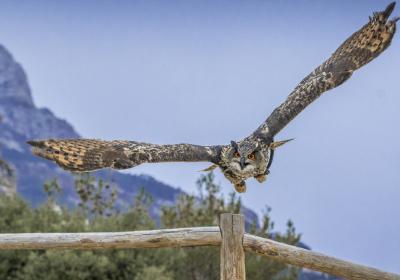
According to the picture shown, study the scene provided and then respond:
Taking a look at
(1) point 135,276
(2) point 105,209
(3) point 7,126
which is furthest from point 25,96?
(1) point 135,276

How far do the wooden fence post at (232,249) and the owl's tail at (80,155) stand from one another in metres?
0.80

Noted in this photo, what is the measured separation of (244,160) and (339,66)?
1505mm

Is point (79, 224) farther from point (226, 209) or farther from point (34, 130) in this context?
point (34, 130)

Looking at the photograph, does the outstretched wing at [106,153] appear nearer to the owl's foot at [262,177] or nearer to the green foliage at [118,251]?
the owl's foot at [262,177]

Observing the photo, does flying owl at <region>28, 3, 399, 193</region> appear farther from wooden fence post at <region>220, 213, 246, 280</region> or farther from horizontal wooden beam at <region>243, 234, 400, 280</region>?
horizontal wooden beam at <region>243, 234, 400, 280</region>

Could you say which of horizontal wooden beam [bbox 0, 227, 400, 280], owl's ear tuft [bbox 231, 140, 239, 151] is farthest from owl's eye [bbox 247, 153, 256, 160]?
horizontal wooden beam [bbox 0, 227, 400, 280]

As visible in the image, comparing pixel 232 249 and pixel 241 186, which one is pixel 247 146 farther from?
pixel 232 249

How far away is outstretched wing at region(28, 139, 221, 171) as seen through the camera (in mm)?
5051

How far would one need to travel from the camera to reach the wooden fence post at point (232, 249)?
206 inches

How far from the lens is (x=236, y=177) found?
5484 millimetres

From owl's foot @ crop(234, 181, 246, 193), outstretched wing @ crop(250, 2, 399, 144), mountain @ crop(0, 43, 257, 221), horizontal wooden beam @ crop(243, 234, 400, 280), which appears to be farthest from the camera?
mountain @ crop(0, 43, 257, 221)

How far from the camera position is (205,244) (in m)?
5.39

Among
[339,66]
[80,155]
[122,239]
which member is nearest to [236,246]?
[122,239]

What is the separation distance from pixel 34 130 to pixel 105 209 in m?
78.0
